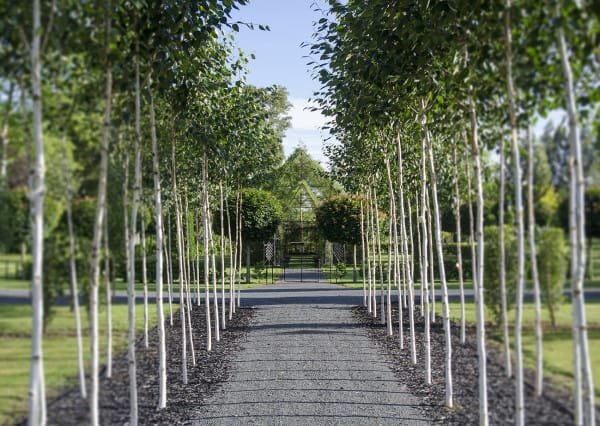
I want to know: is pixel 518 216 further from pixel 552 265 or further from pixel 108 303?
pixel 108 303

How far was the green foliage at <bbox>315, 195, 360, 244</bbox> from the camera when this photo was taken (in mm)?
27188

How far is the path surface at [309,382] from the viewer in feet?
23.0

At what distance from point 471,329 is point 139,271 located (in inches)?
174

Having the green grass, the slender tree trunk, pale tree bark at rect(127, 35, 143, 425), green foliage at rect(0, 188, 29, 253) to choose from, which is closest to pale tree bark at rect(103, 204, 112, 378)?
pale tree bark at rect(127, 35, 143, 425)

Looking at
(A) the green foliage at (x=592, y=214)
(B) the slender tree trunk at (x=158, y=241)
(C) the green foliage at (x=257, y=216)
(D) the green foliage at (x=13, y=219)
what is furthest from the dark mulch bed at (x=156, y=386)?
(C) the green foliage at (x=257, y=216)

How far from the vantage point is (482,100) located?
17.5ft

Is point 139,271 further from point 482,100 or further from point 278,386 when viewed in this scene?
point 482,100

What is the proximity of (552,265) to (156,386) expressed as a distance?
17.0 ft

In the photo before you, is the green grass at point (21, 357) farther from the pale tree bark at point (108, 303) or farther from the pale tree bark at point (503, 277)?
the pale tree bark at point (503, 277)

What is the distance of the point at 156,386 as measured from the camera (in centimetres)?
782

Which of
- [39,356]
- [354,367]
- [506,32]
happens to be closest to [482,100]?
[506,32]

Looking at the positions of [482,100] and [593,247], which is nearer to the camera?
[593,247]

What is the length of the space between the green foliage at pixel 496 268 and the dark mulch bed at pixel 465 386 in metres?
0.39

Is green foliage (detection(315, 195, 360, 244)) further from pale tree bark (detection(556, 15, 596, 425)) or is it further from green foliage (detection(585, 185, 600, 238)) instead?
pale tree bark (detection(556, 15, 596, 425))
